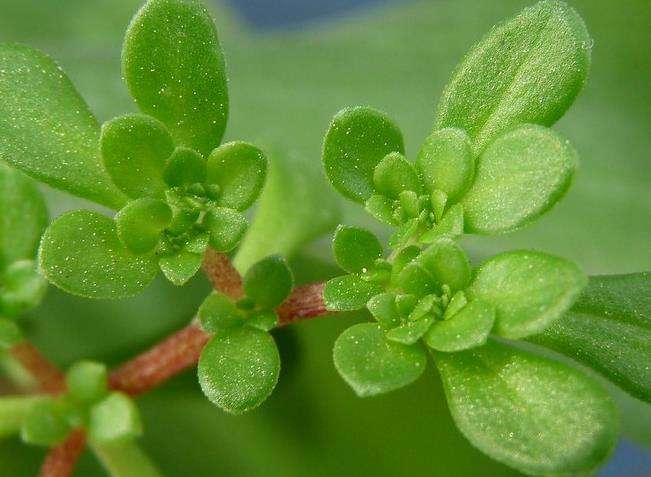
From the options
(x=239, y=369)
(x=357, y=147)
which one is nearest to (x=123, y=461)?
(x=239, y=369)

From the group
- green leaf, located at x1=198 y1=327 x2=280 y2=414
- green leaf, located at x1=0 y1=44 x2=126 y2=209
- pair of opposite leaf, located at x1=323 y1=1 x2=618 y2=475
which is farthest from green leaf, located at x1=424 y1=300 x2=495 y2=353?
green leaf, located at x1=0 y1=44 x2=126 y2=209

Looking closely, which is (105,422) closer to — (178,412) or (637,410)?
(178,412)

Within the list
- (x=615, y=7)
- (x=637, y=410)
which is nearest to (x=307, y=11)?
(x=615, y=7)

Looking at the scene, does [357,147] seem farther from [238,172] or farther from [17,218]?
[17,218]

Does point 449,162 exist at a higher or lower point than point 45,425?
higher

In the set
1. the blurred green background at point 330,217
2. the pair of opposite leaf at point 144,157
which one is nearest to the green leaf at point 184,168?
the pair of opposite leaf at point 144,157

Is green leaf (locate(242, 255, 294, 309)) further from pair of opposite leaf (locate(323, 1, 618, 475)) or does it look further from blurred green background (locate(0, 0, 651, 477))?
blurred green background (locate(0, 0, 651, 477))

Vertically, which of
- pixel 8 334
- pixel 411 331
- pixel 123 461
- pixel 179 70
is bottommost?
pixel 123 461

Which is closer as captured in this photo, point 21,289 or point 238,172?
point 238,172
